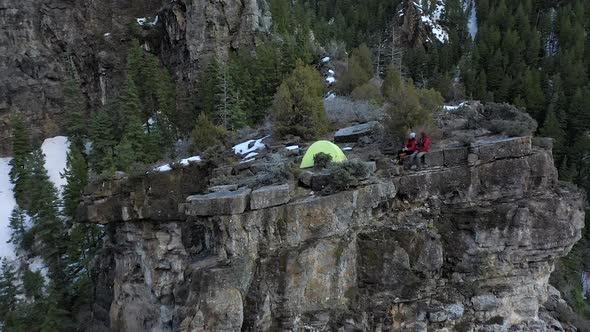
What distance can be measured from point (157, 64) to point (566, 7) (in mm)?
54347

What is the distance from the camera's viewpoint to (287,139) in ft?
58.2

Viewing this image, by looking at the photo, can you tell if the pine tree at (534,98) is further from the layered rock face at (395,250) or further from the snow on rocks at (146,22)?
the snow on rocks at (146,22)

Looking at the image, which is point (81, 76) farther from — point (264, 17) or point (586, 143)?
point (586, 143)

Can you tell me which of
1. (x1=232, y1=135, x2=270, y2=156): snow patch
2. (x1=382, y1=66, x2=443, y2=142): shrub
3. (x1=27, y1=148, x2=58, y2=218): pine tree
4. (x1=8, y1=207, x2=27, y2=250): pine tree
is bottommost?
(x1=8, y1=207, x2=27, y2=250): pine tree

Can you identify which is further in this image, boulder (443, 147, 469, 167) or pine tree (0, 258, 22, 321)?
pine tree (0, 258, 22, 321)

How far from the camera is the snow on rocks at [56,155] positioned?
34250 mm

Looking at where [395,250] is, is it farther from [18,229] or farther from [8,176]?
[8,176]

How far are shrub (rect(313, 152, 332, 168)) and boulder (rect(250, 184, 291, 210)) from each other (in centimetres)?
196

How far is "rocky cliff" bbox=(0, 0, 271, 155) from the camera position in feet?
125

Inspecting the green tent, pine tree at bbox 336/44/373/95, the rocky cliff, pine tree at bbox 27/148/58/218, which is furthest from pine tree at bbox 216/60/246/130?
the green tent

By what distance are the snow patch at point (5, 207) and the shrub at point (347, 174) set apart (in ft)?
86.7

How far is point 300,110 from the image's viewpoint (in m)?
17.8

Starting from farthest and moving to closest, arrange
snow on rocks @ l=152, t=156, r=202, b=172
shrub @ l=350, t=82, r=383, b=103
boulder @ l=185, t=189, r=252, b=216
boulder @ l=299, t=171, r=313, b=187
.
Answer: shrub @ l=350, t=82, r=383, b=103 < snow on rocks @ l=152, t=156, r=202, b=172 < boulder @ l=299, t=171, r=313, b=187 < boulder @ l=185, t=189, r=252, b=216

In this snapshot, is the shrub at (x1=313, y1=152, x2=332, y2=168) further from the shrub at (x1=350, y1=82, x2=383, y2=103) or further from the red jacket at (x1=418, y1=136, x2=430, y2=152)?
the shrub at (x1=350, y1=82, x2=383, y2=103)
